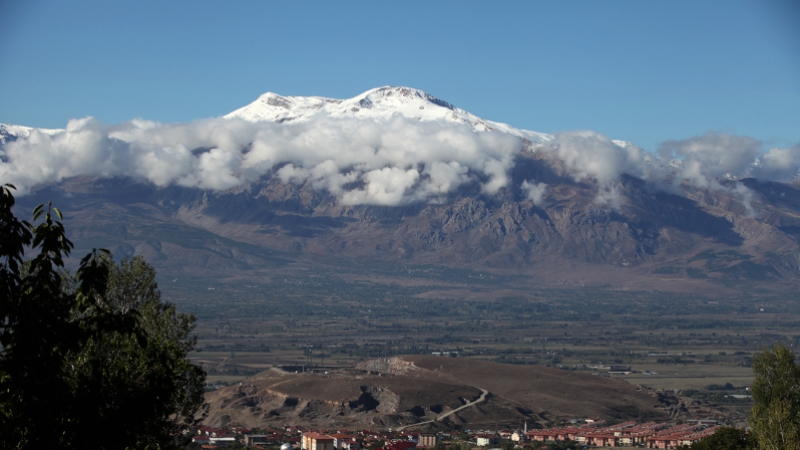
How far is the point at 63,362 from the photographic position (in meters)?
18.3

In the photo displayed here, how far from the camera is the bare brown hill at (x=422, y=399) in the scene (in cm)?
11225

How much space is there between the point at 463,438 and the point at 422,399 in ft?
71.2

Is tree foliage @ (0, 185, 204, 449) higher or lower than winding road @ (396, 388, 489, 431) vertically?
higher

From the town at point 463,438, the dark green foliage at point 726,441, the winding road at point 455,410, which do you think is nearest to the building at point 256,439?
the town at point 463,438

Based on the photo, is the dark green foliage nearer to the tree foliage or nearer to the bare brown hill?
the tree foliage

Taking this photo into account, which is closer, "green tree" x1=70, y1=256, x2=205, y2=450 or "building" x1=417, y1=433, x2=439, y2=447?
"green tree" x1=70, y1=256, x2=205, y2=450

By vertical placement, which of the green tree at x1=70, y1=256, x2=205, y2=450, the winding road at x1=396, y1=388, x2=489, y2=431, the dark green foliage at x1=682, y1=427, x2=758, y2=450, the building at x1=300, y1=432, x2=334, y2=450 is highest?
the green tree at x1=70, y1=256, x2=205, y2=450

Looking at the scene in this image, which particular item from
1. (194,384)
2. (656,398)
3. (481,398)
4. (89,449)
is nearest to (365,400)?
(481,398)

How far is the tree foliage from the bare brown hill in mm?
87847

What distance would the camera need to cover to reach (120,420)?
59.5 ft

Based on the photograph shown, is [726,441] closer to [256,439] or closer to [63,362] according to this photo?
[63,362]

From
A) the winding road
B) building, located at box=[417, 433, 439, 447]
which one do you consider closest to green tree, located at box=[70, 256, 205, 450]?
building, located at box=[417, 433, 439, 447]

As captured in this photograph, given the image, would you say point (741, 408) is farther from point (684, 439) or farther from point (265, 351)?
point (265, 351)

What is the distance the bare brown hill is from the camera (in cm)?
11225
